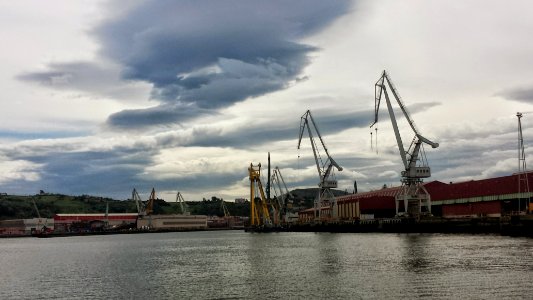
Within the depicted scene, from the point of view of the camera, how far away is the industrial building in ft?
345

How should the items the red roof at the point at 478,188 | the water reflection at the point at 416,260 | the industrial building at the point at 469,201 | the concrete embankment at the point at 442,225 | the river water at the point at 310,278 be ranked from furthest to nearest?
the red roof at the point at 478,188 < the industrial building at the point at 469,201 < the concrete embankment at the point at 442,225 < the water reflection at the point at 416,260 < the river water at the point at 310,278

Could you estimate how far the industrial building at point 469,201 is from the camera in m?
105

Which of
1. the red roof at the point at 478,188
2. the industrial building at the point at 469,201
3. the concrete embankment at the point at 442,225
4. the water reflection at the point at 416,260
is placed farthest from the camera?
the red roof at the point at 478,188

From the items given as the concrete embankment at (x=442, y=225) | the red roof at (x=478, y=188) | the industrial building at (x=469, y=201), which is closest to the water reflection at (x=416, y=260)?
the concrete embankment at (x=442, y=225)

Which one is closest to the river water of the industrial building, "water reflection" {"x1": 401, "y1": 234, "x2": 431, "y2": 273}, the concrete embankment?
"water reflection" {"x1": 401, "y1": 234, "x2": 431, "y2": 273}

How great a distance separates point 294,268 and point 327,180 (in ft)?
395

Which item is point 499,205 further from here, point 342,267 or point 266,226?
point 266,226

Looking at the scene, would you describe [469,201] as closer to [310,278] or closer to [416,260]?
[416,260]

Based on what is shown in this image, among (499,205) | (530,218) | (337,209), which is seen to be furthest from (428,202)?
(337,209)

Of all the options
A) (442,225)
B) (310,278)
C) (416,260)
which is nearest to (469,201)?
(442,225)

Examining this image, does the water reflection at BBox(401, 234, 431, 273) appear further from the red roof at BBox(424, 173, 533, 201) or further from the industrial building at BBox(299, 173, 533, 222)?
the red roof at BBox(424, 173, 533, 201)

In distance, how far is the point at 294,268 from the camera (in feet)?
169

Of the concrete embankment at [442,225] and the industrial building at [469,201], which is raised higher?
the industrial building at [469,201]

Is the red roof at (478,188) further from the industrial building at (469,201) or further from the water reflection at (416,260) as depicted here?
the water reflection at (416,260)
